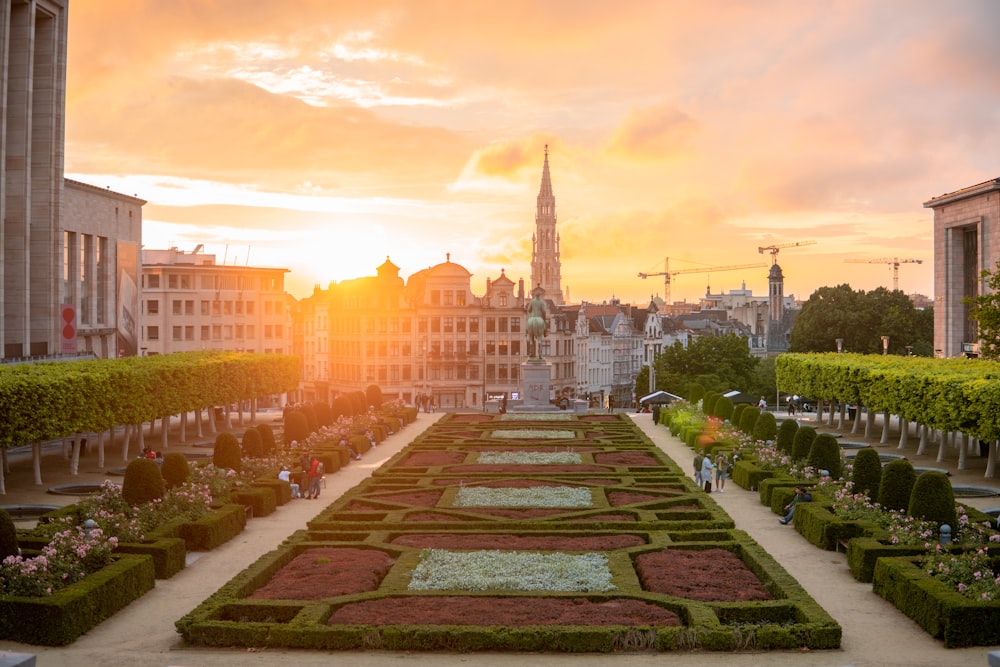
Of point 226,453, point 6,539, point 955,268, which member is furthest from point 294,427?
point 955,268

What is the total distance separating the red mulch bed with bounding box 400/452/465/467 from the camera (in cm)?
5112

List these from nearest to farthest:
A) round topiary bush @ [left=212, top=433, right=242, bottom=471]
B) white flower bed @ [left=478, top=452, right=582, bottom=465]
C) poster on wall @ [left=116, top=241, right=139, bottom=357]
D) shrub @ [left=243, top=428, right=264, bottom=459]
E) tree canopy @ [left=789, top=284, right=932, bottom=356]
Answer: round topiary bush @ [left=212, top=433, right=242, bottom=471] < shrub @ [left=243, top=428, right=264, bottom=459] < white flower bed @ [left=478, top=452, right=582, bottom=465] < poster on wall @ [left=116, top=241, right=139, bottom=357] < tree canopy @ [left=789, top=284, right=932, bottom=356]

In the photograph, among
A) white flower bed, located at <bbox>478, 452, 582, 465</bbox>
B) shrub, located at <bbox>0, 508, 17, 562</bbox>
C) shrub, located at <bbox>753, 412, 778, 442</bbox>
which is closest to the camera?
shrub, located at <bbox>0, 508, 17, 562</bbox>

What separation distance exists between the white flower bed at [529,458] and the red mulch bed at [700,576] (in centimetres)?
2019

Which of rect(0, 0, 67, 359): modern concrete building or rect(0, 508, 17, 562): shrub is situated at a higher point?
rect(0, 0, 67, 359): modern concrete building

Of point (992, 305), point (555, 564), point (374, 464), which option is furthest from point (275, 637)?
point (992, 305)

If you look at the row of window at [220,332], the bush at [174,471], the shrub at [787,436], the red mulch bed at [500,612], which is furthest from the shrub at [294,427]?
the row of window at [220,332]

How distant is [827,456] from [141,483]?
1049 inches

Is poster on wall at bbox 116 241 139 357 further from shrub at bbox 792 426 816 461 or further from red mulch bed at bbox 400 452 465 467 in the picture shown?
shrub at bbox 792 426 816 461

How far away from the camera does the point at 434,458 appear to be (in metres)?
53.1

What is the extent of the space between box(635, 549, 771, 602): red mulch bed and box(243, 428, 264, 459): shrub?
22.4 metres

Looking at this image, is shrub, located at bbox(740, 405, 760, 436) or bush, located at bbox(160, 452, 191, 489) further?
shrub, located at bbox(740, 405, 760, 436)

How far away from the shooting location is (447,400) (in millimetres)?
127500

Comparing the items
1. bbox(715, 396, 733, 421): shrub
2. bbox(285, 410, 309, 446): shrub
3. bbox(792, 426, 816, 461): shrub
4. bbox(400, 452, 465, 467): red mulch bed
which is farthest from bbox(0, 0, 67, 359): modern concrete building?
bbox(792, 426, 816, 461): shrub
